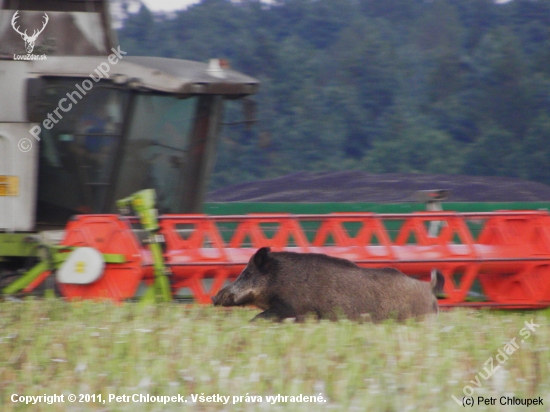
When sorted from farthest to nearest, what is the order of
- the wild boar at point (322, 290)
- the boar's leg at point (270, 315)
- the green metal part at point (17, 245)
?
the green metal part at point (17, 245)
the wild boar at point (322, 290)
the boar's leg at point (270, 315)

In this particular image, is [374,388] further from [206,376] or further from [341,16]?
[341,16]

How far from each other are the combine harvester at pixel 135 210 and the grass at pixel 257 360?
105 cm

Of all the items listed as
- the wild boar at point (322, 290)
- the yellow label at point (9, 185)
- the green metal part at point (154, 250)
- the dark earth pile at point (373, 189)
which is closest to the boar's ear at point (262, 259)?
the wild boar at point (322, 290)

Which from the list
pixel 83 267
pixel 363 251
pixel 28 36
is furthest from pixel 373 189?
pixel 83 267

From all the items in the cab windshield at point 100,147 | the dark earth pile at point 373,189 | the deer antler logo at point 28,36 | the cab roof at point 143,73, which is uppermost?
the deer antler logo at point 28,36

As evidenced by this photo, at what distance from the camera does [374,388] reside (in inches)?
206

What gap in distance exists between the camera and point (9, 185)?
891 centimetres

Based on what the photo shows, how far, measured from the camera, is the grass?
5.19 metres

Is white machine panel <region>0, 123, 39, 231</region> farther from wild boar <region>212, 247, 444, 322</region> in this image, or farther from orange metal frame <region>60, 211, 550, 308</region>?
wild boar <region>212, 247, 444, 322</region>

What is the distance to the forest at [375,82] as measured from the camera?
4803 centimetres

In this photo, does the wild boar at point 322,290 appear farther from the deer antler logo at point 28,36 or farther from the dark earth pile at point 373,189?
the dark earth pile at point 373,189

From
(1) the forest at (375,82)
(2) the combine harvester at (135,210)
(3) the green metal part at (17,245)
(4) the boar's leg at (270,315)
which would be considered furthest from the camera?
(1) the forest at (375,82)

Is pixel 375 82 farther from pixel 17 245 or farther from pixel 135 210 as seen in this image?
pixel 17 245

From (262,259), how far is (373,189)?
441 inches
